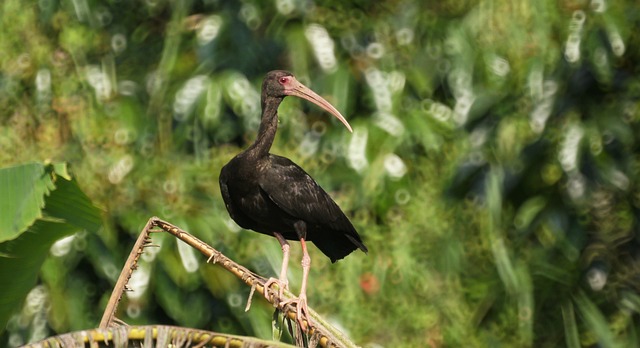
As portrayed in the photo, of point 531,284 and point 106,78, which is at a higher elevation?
point 106,78

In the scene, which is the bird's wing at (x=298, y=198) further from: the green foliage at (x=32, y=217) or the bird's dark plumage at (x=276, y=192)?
the green foliage at (x=32, y=217)

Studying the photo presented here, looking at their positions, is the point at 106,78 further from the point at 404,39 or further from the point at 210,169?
the point at 404,39

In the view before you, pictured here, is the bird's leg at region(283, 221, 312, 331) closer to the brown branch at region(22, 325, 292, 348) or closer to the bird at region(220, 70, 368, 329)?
the bird at region(220, 70, 368, 329)

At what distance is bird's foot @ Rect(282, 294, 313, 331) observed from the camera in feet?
13.9

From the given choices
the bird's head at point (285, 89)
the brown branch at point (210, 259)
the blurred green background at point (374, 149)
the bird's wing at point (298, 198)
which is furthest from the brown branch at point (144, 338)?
the blurred green background at point (374, 149)

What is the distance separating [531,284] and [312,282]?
182 cm

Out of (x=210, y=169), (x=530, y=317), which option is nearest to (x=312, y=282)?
(x=210, y=169)

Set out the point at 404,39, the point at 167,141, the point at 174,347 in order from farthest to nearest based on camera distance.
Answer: the point at 404,39
the point at 167,141
the point at 174,347

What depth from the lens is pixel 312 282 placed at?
8578 mm

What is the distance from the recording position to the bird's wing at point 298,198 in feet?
19.2

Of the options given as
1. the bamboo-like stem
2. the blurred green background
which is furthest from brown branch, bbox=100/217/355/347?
the blurred green background

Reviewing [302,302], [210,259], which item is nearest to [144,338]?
[210,259]

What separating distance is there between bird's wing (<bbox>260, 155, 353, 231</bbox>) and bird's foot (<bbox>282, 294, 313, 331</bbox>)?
0.73 metres

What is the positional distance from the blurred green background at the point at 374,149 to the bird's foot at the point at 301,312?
329 centimetres
